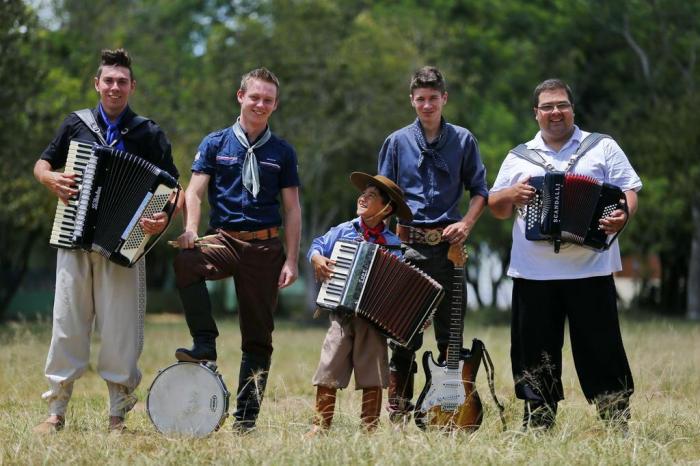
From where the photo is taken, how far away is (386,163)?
7668 mm

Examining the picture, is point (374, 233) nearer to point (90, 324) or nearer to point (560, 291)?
point (560, 291)

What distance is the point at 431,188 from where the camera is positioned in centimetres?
744

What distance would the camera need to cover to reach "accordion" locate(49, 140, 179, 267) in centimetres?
669

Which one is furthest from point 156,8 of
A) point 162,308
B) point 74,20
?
point 162,308

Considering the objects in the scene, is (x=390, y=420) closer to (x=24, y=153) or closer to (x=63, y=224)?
(x=63, y=224)

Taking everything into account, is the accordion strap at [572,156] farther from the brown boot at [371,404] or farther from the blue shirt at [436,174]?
the brown boot at [371,404]

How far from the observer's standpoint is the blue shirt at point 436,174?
741cm

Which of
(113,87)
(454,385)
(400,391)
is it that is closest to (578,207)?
(454,385)

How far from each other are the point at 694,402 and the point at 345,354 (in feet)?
11.1

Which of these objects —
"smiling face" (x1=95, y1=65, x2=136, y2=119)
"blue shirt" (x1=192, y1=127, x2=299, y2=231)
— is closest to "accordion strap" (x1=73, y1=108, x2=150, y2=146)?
"smiling face" (x1=95, y1=65, x2=136, y2=119)

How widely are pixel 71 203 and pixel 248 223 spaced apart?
1188mm

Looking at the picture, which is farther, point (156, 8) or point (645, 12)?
point (156, 8)

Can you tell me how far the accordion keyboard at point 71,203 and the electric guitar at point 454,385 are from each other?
2.50 metres

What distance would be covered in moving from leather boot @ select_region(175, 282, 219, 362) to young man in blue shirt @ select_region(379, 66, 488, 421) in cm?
133
